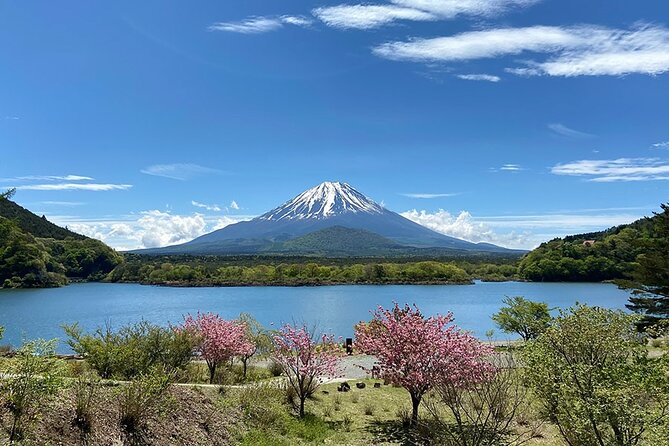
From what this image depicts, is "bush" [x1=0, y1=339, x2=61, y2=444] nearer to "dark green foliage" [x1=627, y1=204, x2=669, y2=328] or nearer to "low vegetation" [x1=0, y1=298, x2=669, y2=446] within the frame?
"low vegetation" [x1=0, y1=298, x2=669, y2=446]

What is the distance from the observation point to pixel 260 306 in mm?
57062

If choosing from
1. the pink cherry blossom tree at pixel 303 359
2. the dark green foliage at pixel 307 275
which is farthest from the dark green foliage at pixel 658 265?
the dark green foliage at pixel 307 275

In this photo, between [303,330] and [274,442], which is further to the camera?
[303,330]

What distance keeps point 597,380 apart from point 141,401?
682 cm

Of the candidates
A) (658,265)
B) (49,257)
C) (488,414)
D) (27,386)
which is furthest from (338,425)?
(49,257)

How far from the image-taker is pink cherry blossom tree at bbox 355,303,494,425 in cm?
980

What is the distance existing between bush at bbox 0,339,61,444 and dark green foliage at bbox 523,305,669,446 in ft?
22.5

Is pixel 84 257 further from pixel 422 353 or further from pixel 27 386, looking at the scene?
pixel 27 386

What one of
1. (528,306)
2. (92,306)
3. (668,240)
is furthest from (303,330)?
(92,306)

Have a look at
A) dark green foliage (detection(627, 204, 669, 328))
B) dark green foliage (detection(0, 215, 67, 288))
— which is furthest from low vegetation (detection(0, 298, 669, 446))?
dark green foliage (detection(0, 215, 67, 288))

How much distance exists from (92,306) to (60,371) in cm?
5758

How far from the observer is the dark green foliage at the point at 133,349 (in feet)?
35.1

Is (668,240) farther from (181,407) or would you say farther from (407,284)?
(407,284)

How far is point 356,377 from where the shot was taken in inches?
693
